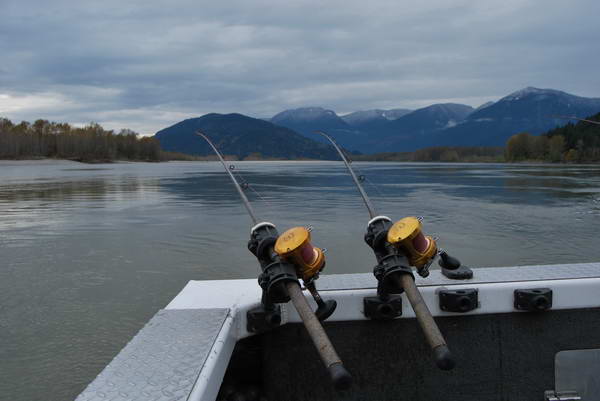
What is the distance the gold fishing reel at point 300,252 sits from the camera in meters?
1.57

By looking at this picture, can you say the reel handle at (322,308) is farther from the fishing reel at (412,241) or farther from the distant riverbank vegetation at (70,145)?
the distant riverbank vegetation at (70,145)

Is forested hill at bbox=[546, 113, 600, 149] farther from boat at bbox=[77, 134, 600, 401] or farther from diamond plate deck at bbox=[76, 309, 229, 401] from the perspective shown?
diamond plate deck at bbox=[76, 309, 229, 401]

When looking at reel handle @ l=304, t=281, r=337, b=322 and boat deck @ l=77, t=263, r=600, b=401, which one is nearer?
boat deck @ l=77, t=263, r=600, b=401

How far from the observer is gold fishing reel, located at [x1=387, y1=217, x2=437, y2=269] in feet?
5.44

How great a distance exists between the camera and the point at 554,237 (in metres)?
9.40

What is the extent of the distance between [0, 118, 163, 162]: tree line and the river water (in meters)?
82.5

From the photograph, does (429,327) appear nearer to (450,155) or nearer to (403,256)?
(403,256)

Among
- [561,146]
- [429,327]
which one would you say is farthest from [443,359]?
[561,146]

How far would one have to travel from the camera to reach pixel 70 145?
97562 millimetres

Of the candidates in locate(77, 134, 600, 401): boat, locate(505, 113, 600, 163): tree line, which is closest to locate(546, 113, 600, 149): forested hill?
locate(505, 113, 600, 163): tree line

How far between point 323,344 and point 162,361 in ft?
1.44

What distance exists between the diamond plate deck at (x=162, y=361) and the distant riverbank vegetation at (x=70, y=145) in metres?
88.4

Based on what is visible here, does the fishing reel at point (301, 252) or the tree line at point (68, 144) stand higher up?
the tree line at point (68, 144)

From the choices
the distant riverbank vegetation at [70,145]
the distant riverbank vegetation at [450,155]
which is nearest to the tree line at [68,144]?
the distant riverbank vegetation at [70,145]
